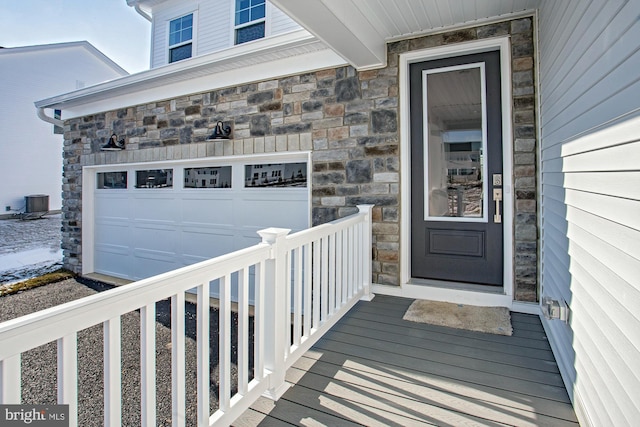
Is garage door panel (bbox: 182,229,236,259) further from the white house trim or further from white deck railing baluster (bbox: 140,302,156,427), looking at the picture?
white deck railing baluster (bbox: 140,302,156,427)

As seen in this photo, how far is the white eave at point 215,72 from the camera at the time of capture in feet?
12.1

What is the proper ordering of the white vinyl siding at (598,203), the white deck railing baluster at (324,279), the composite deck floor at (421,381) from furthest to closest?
the white deck railing baluster at (324,279), the composite deck floor at (421,381), the white vinyl siding at (598,203)

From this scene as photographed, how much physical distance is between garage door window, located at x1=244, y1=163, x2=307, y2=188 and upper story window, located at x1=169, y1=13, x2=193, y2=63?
3936 mm

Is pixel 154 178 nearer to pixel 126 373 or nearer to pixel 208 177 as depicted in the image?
pixel 208 177

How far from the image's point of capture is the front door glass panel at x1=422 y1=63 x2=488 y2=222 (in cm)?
324

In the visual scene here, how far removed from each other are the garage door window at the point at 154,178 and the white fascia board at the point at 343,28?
3.25 metres

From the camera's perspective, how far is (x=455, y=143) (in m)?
3.34

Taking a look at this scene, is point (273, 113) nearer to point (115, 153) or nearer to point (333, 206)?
point (333, 206)

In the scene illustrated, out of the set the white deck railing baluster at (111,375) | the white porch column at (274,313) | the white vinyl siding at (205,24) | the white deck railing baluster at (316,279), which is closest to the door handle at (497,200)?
the white deck railing baluster at (316,279)

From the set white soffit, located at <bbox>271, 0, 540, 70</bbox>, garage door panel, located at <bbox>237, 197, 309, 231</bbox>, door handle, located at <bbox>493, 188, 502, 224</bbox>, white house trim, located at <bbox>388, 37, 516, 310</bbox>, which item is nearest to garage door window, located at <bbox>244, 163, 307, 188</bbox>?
garage door panel, located at <bbox>237, 197, 309, 231</bbox>

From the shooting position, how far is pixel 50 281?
18.5 feet

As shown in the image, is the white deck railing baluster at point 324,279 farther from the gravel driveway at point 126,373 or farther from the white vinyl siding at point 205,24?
the white vinyl siding at point 205,24

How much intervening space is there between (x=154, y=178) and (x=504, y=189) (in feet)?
15.5

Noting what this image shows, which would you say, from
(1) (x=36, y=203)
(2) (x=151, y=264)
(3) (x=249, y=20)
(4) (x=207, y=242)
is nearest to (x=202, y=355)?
(4) (x=207, y=242)
